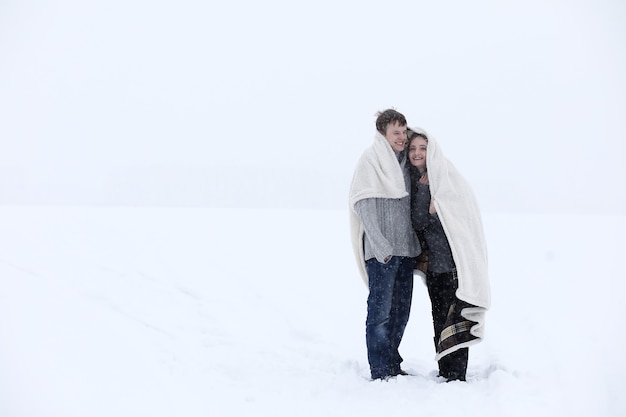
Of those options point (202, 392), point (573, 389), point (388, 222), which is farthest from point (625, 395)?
point (202, 392)

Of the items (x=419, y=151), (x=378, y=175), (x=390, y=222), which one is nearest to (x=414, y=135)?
(x=419, y=151)

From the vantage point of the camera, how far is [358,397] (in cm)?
350

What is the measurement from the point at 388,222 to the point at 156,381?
180 cm

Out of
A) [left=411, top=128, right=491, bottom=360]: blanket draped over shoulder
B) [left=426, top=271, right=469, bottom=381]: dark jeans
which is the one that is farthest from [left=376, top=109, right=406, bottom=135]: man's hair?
[left=426, top=271, right=469, bottom=381]: dark jeans

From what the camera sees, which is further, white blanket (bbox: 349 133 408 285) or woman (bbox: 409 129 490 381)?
white blanket (bbox: 349 133 408 285)

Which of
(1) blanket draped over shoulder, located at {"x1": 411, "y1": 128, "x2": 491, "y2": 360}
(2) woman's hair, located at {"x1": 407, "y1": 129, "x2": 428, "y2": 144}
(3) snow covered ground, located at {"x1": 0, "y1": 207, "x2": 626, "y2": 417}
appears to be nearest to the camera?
(3) snow covered ground, located at {"x1": 0, "y1": 207, "x2": 626, "y2": 417}

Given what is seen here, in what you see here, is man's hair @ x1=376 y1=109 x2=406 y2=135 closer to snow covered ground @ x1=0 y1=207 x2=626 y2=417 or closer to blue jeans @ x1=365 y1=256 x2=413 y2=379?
blue jeans @ x1=365 y1=256 x2=413 y2=379

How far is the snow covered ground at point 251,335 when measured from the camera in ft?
11.1

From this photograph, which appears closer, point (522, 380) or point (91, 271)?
point (522, 380)

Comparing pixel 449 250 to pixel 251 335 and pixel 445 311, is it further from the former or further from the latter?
pixel 251 335

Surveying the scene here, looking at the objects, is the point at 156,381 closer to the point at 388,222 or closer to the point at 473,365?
the point at 388,222

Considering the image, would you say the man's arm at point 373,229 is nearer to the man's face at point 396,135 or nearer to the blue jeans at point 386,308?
the blue jeans at point 386,308

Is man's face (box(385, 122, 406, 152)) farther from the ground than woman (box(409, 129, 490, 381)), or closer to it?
farther from the ground

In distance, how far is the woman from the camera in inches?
147
